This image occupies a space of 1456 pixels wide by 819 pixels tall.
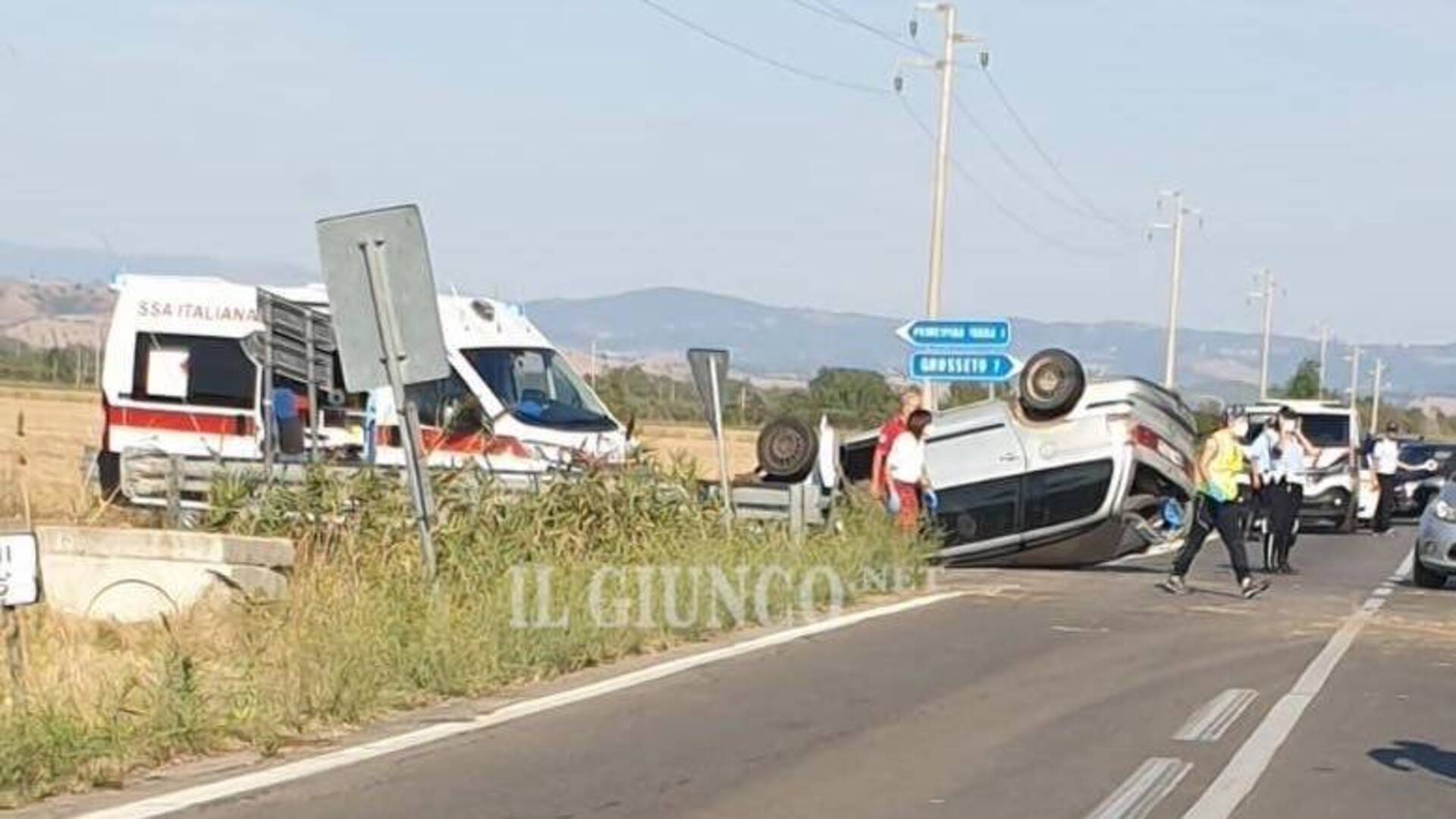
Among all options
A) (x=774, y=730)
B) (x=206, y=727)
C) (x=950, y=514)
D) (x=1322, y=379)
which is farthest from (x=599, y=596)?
(x=1322, y=379)

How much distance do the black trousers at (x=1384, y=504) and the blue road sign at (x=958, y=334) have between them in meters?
8.56

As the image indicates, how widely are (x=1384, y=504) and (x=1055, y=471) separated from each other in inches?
651

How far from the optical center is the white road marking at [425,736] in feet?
29.3

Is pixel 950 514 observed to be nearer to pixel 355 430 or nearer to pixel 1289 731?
pixel 355 430

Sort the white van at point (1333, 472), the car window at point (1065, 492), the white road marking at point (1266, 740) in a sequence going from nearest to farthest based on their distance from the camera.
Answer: the white road marking at point (1266, 740) → the car window at point (1065, 492) → the white van at point (1333, 472)

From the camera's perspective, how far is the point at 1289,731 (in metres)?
11.7

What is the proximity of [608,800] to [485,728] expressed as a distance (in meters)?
1.86

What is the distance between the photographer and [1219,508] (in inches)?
797

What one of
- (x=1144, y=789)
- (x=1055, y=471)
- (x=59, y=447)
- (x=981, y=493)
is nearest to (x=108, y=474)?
(x=981, y=493)

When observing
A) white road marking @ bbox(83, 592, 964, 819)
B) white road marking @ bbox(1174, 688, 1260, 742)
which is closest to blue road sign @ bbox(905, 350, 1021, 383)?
white road marking @ bbox(83, 592, 964, 819)

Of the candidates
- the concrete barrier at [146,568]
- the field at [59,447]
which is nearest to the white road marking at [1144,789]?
the field at [59,447]

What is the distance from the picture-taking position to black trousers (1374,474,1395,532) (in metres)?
37.3

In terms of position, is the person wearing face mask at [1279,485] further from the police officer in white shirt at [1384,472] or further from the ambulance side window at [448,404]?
the police officer in white shirt at [1384,472]

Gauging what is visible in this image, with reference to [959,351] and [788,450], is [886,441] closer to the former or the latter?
[788,450]
